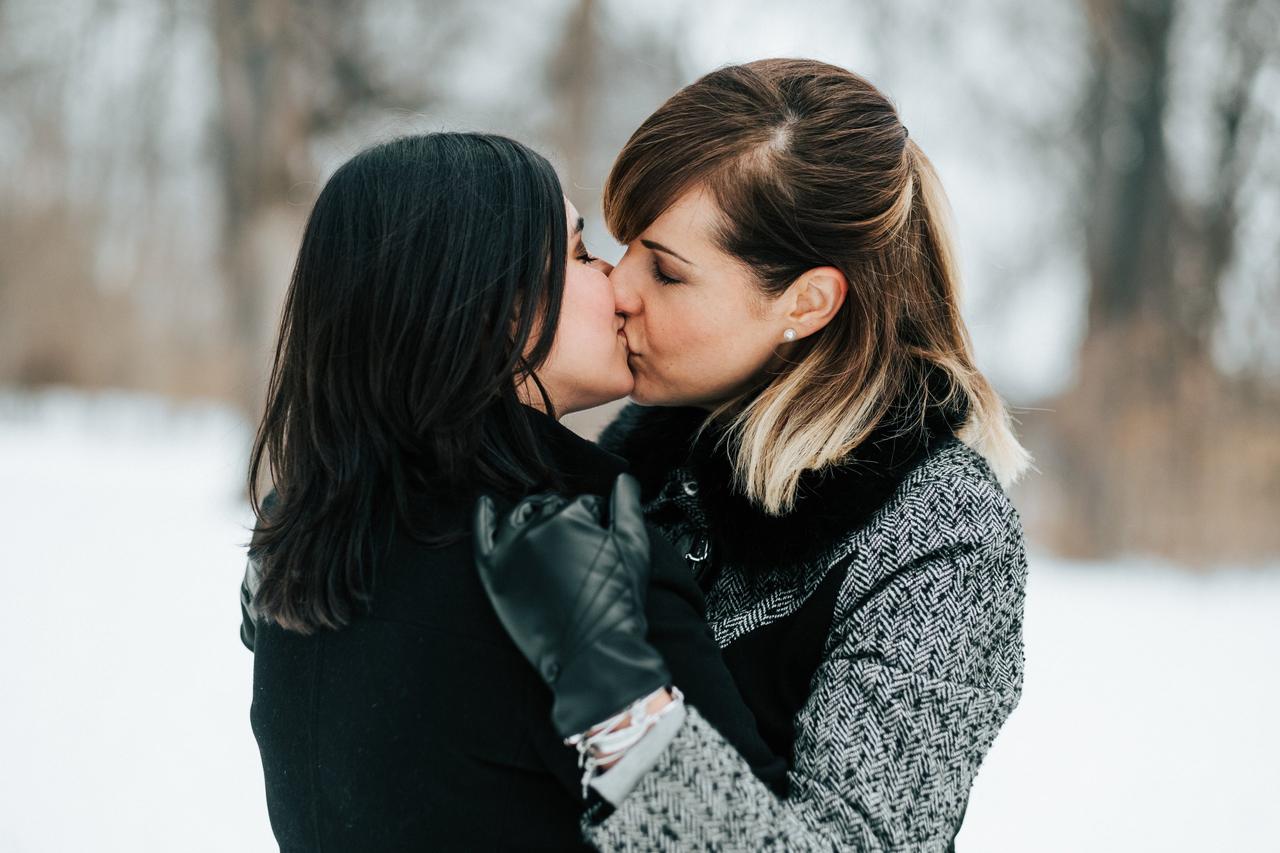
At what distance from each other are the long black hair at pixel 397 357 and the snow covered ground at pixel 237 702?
2.61 m

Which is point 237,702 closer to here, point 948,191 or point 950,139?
point 948,191

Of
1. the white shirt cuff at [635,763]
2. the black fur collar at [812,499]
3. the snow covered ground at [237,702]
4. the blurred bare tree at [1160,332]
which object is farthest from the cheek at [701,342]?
the blurred bare tree at [1160,332]

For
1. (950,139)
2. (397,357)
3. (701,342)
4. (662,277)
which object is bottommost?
(397,357)

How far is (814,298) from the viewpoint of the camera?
207cm

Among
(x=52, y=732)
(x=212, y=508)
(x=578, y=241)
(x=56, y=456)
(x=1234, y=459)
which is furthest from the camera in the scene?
(x=56, y=456)

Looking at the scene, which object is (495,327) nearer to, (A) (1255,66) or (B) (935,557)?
(B) (935,557)

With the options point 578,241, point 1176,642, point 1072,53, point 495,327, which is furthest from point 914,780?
point 1072,53

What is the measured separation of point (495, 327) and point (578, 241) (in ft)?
1.31

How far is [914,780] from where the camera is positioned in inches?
60.2

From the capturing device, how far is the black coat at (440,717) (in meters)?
1.39

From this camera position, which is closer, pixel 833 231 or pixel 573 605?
pixel 573 605

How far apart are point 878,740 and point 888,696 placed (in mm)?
61

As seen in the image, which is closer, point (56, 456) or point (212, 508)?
point (212, 508)

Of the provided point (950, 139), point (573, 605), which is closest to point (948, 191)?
point (950, 139)
